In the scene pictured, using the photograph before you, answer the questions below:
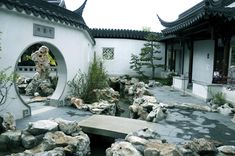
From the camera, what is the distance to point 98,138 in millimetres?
5898

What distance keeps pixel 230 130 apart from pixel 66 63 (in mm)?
Answer: 5144

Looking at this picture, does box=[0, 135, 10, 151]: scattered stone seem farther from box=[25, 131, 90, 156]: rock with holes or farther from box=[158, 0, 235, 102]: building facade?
box=[158, 0, 235, 102]: building facade

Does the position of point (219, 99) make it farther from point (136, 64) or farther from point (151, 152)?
point (136, 64)

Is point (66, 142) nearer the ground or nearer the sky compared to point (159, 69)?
nearer the ground

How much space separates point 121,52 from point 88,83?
27.3 feet

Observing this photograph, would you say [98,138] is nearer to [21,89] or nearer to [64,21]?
[64,21]

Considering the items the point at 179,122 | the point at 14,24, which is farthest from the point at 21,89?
the point at 179,122

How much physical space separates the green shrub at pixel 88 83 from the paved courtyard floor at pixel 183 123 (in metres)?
0.98

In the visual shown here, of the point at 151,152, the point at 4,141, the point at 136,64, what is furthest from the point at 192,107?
the point at 136,64

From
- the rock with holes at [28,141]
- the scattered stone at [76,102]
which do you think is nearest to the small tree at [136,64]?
the scattered stone at [76,102]

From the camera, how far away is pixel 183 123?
5969 mm

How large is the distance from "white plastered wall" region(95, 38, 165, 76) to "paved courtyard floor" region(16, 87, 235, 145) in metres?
9.47

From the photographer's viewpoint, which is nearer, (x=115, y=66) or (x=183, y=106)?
(x=183, y=106)

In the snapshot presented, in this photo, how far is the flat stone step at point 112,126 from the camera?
5305mm
